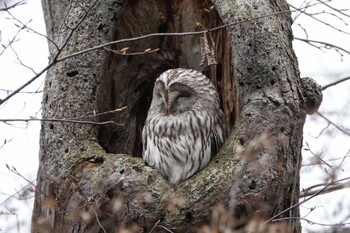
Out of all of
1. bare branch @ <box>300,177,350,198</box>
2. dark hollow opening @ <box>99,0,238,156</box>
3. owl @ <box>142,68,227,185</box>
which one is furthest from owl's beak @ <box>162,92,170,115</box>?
bare branch @ <box>300,177,350,198</box>

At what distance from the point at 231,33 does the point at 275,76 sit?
41 cm

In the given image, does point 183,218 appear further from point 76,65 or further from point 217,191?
point 76,65

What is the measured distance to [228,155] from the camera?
594 cm

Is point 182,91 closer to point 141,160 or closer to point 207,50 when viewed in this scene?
point 207,50

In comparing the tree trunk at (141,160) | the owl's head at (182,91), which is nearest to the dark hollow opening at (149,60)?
the tree trunk at (141,160)

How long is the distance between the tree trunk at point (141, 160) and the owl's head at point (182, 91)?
0.15 m

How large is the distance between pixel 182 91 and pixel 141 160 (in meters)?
0.88

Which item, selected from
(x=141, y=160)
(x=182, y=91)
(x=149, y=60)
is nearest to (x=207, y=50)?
(x=182, y=91)

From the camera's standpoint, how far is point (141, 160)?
6.02 metres

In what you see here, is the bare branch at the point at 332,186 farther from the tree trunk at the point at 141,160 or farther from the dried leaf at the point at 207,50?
the dried leaf at the point at 207,50

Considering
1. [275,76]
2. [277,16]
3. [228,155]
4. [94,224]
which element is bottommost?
[94,224]

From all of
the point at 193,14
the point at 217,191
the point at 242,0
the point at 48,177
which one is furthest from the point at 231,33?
the point at 48,177

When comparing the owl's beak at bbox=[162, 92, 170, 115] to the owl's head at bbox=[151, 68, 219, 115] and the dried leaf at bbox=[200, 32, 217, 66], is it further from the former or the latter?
the dried leaf at bbox=[200, 32, 217, 66]

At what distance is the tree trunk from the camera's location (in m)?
5.76
